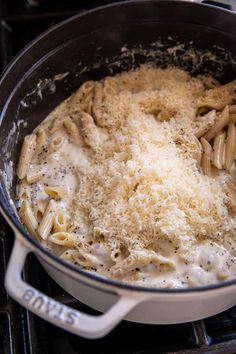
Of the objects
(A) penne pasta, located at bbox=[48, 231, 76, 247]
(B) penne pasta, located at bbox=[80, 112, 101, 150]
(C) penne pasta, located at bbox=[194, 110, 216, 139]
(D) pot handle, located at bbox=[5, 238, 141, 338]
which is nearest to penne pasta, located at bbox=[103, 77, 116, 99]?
(B) penne pasta, located at bbox=[80, 112, 101, 150]

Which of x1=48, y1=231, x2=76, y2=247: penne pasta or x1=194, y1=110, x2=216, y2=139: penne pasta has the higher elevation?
x1=194, y1=110, x2=216, y2=139: penne pasta

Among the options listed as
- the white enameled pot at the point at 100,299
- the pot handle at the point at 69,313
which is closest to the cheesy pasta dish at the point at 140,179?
the white enameled pot at the point at 100,299

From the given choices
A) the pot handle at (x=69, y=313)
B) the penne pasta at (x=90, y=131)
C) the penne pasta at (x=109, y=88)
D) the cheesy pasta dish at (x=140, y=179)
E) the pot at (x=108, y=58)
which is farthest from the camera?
the penne pasta at (x=109, y=88)

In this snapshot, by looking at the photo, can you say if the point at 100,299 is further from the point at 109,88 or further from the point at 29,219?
the point at 109,88

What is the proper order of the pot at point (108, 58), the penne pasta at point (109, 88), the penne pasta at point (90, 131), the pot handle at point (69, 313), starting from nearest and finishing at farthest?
1. the pot handle at point (69, 313)
2. the pot at point (108, 58)
3. the penne pasta at point (90, 131)
4. the penne pasta at point (109, 88)

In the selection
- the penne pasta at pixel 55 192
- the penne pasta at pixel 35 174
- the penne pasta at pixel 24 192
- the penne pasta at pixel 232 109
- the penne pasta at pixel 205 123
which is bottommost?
the penne pasta at pixel 24 192

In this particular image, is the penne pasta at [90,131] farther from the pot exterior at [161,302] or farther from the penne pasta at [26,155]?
the pot exterior at [161,302]

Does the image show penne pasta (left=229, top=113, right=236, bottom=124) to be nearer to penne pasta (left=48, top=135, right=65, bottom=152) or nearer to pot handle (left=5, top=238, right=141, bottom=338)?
penne pasta (left=48, top=135, right=65, bottom=152)
